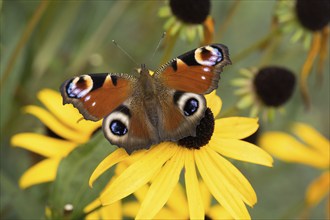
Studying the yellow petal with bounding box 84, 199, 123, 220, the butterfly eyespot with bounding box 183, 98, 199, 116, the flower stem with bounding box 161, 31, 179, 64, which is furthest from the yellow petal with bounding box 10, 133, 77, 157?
the butterfly eyespot with bounding box 183, 98, 199, 116

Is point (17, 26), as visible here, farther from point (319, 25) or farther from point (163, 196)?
point (163, 196)

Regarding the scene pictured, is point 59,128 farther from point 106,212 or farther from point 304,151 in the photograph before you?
point 304,151

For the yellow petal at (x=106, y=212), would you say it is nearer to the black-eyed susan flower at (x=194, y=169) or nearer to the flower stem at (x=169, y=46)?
the black-eyed susan flower at (x=194, y=169)

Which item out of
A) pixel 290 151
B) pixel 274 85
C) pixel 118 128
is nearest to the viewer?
pixel 118 128

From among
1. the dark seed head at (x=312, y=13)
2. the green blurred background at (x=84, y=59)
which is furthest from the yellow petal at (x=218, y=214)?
the dark seed head at (x=312, y=13)

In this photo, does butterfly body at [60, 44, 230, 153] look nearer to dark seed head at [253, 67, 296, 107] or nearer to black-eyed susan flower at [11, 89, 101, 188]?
black-eyed susan flower at [11, 89, 101, 188]

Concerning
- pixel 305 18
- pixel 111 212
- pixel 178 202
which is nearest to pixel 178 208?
pixel 178 202
